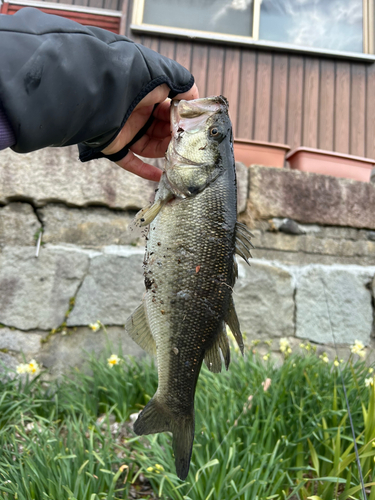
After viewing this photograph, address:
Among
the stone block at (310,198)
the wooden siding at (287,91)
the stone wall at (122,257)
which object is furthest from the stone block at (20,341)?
the wooden siding at (287,91)

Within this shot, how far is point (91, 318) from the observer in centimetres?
293

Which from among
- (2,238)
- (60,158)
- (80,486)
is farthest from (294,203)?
(80,486)

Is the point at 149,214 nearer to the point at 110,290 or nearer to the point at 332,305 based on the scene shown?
the point at 110,290

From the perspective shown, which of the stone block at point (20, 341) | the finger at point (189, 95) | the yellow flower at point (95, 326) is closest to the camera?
the finger at point (189, 95)

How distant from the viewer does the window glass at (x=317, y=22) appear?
421 cm

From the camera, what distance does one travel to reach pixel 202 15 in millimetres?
4113

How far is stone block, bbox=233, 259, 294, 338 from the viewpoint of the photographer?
10.1 ft

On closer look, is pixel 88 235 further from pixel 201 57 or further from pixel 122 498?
pixel 201 57

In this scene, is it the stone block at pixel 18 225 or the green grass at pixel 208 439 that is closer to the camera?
the green grass at pixel 208 439

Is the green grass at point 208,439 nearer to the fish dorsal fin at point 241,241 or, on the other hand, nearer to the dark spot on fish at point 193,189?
the fish dorsal fin at point 241,241

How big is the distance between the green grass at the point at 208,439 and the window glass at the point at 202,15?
3.32 m

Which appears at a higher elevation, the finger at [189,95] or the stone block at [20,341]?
the finger at [189,95]

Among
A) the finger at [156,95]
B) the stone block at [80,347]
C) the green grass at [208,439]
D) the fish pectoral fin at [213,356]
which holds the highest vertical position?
the finger at [156,95]

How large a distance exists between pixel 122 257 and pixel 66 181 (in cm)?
69
